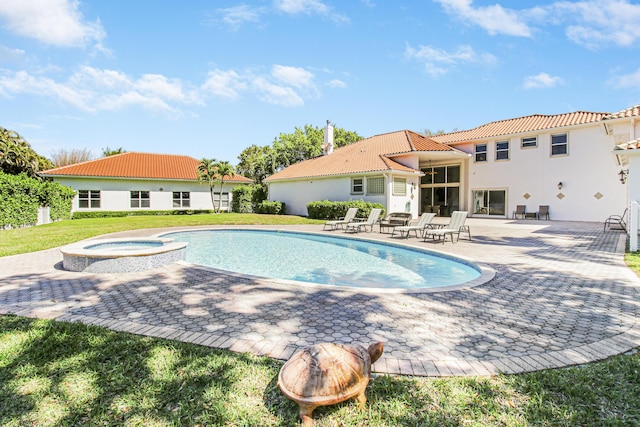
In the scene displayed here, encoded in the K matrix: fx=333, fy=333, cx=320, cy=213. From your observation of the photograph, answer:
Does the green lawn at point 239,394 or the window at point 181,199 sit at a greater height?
the window at point 181,199

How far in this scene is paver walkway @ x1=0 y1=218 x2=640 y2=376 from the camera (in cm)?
349

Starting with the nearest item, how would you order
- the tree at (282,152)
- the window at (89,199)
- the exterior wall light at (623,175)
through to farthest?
the exterior wall light at (623,175) → the window at (89,199) → the tree at (282,152)

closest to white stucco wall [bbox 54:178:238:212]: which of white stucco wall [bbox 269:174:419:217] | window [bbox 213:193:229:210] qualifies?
window [bbox 213:193:229:210]

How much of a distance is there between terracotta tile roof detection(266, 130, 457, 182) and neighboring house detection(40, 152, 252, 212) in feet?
24.0

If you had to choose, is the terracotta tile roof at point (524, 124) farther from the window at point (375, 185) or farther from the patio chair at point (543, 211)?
the window at point (375, 185)

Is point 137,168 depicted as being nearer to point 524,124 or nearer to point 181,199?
point 181,199

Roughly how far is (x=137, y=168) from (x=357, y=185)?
20.9 metres

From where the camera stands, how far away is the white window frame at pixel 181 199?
31.4 metres

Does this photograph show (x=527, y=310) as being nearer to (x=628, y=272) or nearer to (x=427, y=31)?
(x=628, y=272)

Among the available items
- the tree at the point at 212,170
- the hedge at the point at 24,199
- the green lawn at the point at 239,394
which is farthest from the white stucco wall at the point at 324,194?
the green lawn at the point at 239,394

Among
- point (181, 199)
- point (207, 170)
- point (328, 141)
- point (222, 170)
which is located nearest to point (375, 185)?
point (328, 141)

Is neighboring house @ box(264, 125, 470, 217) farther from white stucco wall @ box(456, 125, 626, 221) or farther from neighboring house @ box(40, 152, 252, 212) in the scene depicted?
neighboring house @ box(40, 152, 252, 212)

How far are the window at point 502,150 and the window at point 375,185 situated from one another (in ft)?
31.9

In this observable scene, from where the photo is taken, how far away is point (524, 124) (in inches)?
965
